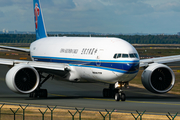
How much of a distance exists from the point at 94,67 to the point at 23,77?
6.42 meters

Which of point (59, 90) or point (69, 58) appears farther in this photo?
point (59, 90)

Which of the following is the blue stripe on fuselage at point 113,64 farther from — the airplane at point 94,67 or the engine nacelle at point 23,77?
the engine nacelle at point 23,77

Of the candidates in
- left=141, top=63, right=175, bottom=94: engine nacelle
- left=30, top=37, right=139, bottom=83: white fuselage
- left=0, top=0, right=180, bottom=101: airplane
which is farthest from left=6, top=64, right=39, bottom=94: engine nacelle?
left=141, top=63, right=175, bottom=94: engine nacelle

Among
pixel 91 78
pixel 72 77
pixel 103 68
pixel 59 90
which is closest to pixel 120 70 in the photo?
pixel 103 68

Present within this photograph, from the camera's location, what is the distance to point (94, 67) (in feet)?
113

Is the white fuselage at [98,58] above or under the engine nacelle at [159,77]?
above

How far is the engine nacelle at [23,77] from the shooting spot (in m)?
34.1

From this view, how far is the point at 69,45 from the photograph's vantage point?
4069 centimetres

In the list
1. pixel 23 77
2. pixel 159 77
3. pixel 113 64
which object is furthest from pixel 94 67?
pixel 159 77

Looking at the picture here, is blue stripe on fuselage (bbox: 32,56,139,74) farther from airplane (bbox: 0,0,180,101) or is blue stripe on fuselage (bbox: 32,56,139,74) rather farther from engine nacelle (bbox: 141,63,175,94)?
engine nacelle (bbox: 141,63,175,94)

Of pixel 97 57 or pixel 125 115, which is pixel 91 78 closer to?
pixel 97 57

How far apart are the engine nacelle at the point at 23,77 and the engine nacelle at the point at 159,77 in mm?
10052

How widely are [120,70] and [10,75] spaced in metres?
9.73

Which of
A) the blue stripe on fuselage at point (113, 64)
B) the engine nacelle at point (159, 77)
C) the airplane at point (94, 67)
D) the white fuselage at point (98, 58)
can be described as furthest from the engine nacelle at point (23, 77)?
the engine nacelle at point (159, 77)
